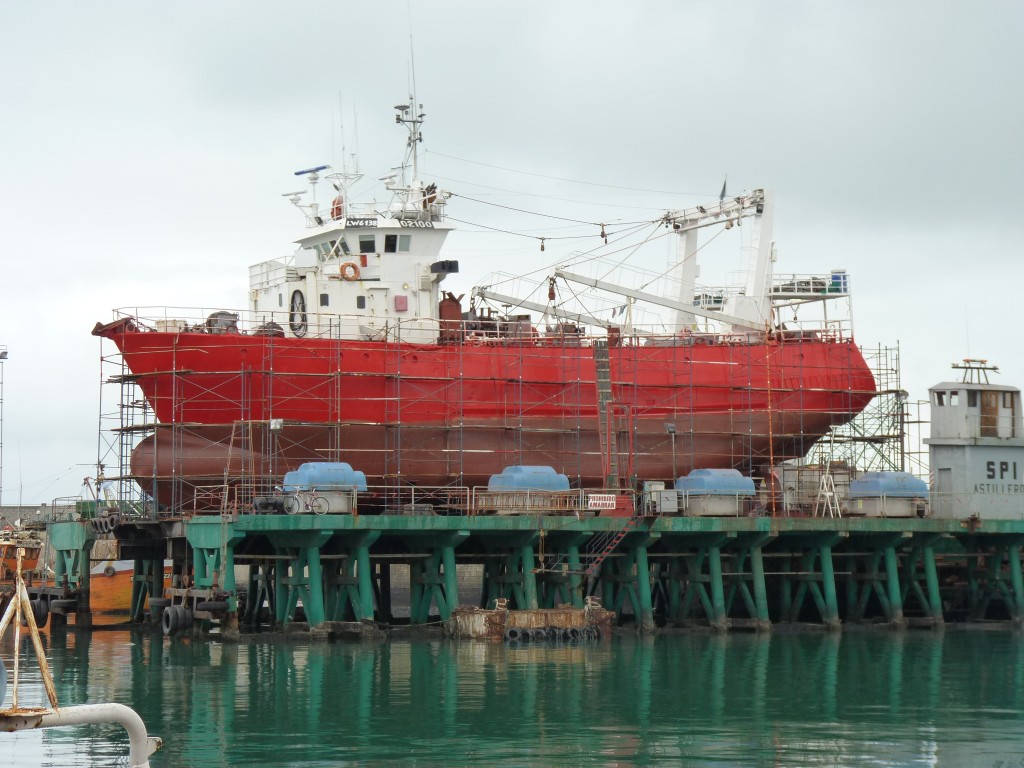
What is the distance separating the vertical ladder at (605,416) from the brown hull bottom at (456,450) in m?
0.31

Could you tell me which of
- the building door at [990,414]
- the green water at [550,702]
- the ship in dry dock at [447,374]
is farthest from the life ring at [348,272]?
the building door at [990,414]

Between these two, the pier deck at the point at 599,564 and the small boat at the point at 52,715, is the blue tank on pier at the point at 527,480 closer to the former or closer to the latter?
the pier deck at the point at 599,564

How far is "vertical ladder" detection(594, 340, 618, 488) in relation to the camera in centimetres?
5184

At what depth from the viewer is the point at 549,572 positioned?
1861 inches

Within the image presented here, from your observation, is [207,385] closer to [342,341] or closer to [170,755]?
[342,341]

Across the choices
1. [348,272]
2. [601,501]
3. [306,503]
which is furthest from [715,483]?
[348,272]

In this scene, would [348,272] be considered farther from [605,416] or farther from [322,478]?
[322,478]

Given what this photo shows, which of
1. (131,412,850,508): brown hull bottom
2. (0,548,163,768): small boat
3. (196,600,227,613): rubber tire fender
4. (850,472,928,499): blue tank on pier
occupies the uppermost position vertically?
(131,412,850,508): brown hull bottom

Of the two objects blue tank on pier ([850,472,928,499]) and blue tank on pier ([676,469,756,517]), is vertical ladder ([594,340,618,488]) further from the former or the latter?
blue tank on pier ([850,472,928,499])

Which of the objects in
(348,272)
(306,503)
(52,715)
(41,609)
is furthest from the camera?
(348,272)

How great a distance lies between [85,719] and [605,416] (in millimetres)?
36673

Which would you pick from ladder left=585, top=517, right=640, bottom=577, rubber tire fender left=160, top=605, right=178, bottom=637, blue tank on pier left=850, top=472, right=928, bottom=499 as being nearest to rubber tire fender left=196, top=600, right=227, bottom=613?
rubber tire fender left=160, top=605, right=178, bottom=637

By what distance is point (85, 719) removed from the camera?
58.4 feet

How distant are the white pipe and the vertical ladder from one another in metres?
33.5
